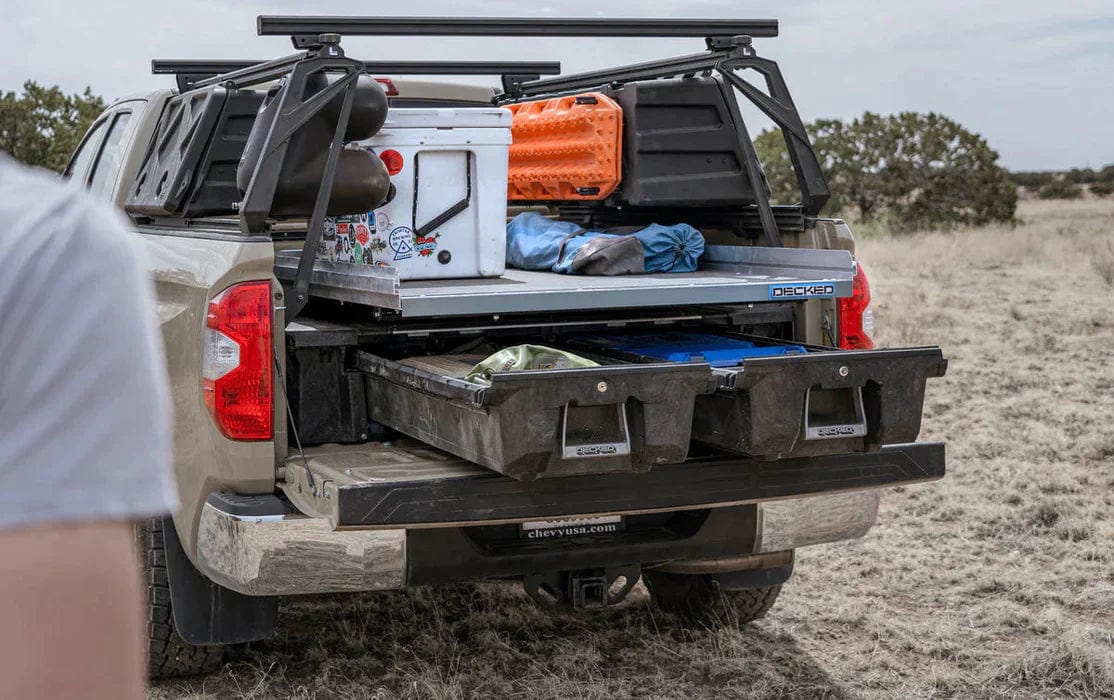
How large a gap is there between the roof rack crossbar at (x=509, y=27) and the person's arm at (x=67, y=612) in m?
3.32

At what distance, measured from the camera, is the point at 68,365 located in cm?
77

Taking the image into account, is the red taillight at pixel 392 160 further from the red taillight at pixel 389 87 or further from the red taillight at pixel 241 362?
the red taillight at pixel 389 87

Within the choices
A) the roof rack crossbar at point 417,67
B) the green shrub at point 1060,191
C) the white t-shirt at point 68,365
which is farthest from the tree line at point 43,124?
the green shrub at point 1060,191

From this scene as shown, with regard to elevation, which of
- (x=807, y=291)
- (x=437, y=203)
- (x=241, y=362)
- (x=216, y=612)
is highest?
(x=437, y=203)

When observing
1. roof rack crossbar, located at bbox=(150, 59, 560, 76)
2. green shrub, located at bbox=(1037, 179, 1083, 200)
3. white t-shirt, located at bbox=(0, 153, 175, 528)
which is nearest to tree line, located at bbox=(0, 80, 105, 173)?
roof rack crossbar, located at bbox=(150, 59, 560, 76)

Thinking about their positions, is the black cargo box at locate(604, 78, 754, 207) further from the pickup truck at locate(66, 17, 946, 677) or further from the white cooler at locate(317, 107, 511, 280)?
the white cooler at locate(317, 107, 511, 280)

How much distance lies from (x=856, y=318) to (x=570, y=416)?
4.85 feet

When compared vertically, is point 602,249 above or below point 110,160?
below

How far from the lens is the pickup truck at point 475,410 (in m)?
3.56

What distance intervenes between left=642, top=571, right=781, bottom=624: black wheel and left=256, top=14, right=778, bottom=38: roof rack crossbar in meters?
1.86

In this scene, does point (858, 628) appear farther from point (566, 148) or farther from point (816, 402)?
point (566, 148)

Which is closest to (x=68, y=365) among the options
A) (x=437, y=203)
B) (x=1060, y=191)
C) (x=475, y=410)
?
(x=475, y=410)

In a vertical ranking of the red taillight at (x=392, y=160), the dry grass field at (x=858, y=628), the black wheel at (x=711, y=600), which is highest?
the red taillight at (x=392, y=160)

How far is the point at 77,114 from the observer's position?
72.3 feet
